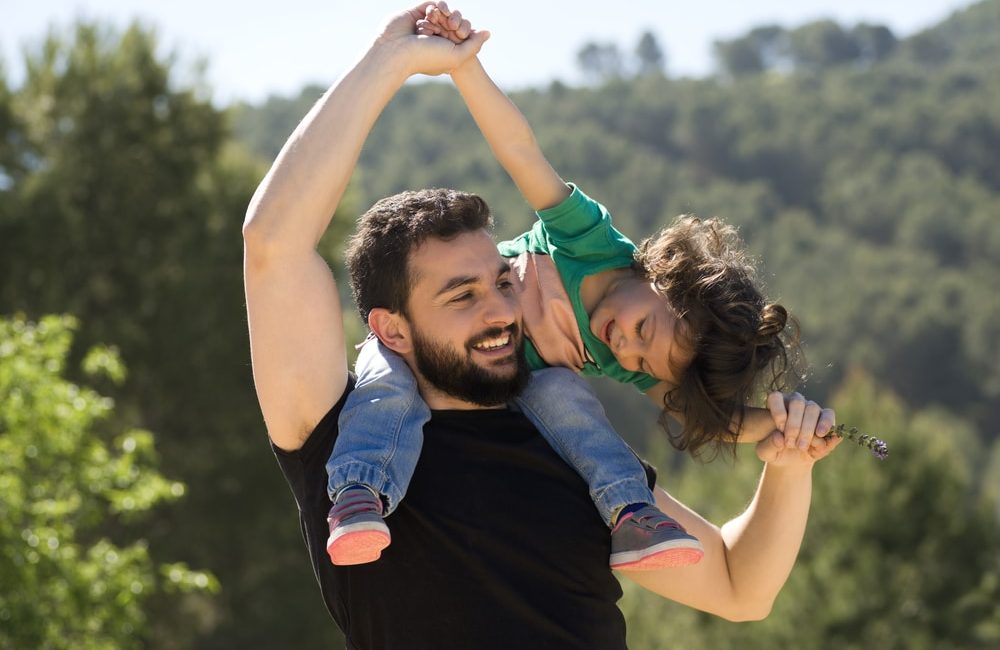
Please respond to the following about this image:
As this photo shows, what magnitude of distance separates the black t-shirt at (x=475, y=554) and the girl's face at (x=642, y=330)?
0.55 meters

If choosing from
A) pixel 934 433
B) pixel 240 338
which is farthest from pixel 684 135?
pixel 240 338

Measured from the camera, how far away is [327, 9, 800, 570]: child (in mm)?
2412

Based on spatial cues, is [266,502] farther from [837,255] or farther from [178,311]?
[837,255]

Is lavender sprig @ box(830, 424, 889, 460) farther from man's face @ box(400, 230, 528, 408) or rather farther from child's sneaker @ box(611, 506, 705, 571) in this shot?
man's face @ box(400, 230, 528, 408)

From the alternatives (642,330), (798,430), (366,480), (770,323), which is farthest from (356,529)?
(770,323)

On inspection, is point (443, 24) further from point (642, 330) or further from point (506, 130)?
point (642, 330)

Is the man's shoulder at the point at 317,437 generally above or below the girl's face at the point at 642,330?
below

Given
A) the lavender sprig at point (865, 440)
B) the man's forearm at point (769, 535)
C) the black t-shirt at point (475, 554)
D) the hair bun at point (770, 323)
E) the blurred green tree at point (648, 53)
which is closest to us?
the black t-shirt at point (475, 554)

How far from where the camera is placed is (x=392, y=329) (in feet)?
8.64

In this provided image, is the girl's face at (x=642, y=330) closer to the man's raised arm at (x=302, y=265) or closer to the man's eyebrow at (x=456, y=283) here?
the man's eyebrow at (x=456, y=283)

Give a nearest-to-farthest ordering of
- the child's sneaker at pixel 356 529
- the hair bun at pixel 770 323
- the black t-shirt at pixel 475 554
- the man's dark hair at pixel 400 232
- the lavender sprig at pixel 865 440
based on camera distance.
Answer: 1. the child's sneaker at pixel 356 529
2. the black t-shirt at pixel 475 554
3. the lavender sprig at pixel 865 440
4. the man's dark hair at pixel 400 232
5. the hair bun at pixel 770 323

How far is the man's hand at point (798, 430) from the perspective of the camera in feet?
8.28

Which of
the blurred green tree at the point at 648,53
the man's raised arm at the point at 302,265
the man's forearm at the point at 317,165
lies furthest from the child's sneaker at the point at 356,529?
the blurred green tree at the point at 648,53

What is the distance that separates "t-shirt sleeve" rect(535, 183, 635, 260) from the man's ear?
571 mm
